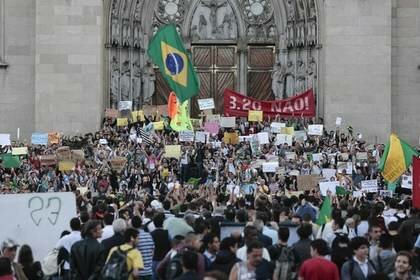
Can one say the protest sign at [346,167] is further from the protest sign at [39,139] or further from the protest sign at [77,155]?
the protest sign at [39,139]

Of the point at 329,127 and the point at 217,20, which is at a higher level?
the point at 217,20

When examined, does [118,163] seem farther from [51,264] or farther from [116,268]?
[116,268]

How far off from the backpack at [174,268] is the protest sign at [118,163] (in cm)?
1836

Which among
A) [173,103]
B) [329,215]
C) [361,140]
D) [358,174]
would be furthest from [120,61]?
[329,215]

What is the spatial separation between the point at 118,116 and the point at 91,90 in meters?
1.30

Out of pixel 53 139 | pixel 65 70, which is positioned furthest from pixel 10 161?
pixel 65 70

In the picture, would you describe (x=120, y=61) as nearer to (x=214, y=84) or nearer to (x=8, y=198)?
(x=214, y=84)

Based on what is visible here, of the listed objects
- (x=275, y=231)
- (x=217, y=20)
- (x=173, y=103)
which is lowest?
(x=275, y=231)

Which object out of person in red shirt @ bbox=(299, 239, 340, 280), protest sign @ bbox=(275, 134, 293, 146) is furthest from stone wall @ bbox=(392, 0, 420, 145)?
person in red shirt @ bbox=(299, 239, 340, 280)

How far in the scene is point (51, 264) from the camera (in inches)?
570

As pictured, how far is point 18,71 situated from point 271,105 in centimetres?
876

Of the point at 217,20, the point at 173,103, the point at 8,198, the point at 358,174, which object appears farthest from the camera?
the point at 217,20

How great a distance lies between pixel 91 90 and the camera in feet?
125

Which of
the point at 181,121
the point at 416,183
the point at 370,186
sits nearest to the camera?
the point at 416,183
